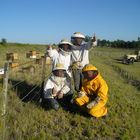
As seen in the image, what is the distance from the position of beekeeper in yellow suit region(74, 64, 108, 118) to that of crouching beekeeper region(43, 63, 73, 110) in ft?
1.46

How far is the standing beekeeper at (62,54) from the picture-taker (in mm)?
8047

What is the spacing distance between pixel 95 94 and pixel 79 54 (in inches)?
48.5

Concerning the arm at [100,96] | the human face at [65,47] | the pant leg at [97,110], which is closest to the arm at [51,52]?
the human face at [65,47]

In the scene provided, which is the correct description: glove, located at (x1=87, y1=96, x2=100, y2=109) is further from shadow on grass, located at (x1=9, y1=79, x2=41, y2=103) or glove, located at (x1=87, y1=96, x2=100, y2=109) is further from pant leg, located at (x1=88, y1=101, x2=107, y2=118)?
shadow on grass, located at (x1=9, y1=79, x2=41, y2=103)

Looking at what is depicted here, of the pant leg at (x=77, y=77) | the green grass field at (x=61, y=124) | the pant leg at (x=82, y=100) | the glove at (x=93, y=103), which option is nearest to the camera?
the green grass field at (x=61, y=124)

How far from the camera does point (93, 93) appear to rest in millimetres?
7969

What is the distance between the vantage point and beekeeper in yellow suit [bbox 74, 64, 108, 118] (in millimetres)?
7688

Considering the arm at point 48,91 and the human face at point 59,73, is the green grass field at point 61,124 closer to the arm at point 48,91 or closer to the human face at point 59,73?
the arm at point 48,91

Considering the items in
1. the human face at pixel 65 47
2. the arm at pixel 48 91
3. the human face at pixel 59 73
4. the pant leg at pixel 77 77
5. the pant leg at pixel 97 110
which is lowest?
the pant leg at pixel 97 110

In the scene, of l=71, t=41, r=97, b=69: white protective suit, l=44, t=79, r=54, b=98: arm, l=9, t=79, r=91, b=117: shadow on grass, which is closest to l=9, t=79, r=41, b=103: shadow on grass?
l=9, t=79, r=91, b=117: shadow on grass

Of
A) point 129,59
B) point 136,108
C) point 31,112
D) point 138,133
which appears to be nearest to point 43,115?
point 31,112

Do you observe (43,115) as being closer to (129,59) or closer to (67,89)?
(67,89)

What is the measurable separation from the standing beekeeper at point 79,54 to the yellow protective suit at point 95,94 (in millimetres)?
608

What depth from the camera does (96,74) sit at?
7.89 metres
